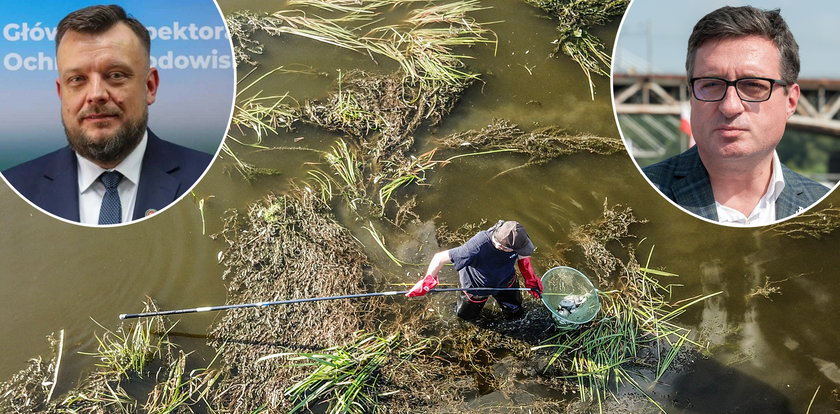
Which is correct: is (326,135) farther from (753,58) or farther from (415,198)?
(753,58)

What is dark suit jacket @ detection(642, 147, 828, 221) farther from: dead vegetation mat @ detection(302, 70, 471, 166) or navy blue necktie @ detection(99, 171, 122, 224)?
navy blue necktie @ detection(99, 171, 122, 224)

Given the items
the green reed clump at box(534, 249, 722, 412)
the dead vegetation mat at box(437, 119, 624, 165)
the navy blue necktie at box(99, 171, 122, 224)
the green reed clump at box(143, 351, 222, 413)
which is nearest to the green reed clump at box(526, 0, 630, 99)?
the dead vegetation mat at box(437, 119, 624, 165)

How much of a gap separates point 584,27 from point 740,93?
6.17 ft

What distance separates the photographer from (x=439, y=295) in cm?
537

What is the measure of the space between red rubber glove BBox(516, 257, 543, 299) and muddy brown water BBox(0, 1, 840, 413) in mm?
401

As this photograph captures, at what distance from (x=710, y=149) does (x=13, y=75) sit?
5422 mm

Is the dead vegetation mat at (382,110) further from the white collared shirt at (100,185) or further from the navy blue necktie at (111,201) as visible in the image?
the navy blue necktie at (111,201)

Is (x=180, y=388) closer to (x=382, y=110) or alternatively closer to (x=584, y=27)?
(x=382, y=110)

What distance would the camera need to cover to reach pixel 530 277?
16.4ft

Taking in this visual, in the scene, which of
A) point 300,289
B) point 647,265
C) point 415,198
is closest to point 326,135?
point 415,198

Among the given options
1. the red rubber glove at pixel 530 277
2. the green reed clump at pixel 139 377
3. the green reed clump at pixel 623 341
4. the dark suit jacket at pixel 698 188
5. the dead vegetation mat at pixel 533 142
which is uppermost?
the dead vegetation mat at pixel 533 142

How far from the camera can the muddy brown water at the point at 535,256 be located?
207 inches

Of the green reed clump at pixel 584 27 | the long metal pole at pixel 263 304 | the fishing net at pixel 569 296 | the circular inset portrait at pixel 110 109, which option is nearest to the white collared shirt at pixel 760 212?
the fishing net at pixel 569 296

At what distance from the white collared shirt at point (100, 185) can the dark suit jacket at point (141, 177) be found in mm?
37
